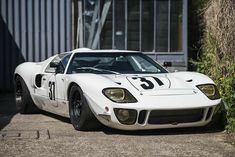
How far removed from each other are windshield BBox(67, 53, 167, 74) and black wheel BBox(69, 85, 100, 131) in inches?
21.8

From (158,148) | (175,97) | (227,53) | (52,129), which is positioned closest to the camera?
(158,148)

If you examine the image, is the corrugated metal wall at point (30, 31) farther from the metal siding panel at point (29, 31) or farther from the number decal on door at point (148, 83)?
the number decal on door at point (148, 83)

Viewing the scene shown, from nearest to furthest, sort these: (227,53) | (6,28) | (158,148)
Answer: (158,148) → (227,53) → (6,28)

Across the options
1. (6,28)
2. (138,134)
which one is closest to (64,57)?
(138,134)

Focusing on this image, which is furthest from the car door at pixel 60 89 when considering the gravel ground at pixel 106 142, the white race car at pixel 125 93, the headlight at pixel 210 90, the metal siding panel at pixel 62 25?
the metal siding panel at pixel 62 25

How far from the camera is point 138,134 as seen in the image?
6.76 m

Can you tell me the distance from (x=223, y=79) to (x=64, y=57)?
254 centimetres

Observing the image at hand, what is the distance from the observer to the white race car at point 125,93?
21.3ft

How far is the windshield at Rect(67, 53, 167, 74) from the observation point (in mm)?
7648

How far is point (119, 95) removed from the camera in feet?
21.5

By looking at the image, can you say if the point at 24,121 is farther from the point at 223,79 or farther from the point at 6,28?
the point at 6,28

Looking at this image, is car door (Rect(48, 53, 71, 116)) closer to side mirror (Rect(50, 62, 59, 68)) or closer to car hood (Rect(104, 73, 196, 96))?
side mirror (Rect(50, 62, 59, 68))

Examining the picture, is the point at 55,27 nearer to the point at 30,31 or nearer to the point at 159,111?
the point at 30,31

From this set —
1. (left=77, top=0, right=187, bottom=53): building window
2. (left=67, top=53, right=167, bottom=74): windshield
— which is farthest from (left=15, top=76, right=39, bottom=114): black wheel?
(left=77, top=0, right=187, bottom=53): building window
